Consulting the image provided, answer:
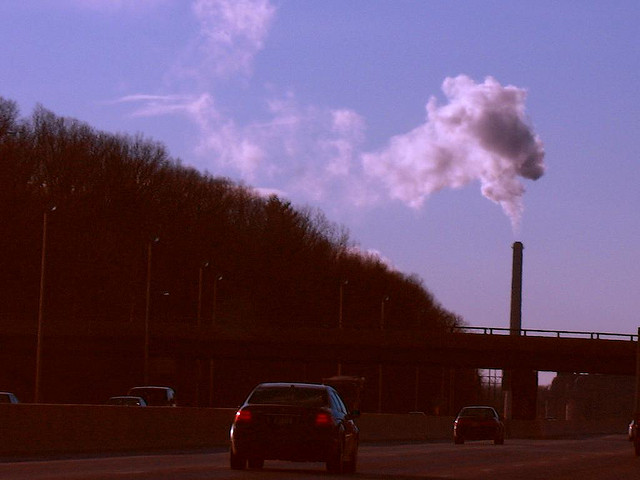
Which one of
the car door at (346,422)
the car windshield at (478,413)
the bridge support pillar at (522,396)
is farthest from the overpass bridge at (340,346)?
the car door at (346,422)

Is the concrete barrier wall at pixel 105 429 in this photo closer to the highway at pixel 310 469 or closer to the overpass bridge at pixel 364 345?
the highway at pixel 310 469

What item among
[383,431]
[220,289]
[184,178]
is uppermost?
[184,178]

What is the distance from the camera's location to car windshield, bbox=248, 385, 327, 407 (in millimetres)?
23797

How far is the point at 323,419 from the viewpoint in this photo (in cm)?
2347

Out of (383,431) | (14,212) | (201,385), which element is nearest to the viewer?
(383,431)

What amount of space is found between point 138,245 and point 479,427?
187ft

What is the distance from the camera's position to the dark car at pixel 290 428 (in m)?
23.4

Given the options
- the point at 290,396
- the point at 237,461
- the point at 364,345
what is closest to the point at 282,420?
the point at 290,396

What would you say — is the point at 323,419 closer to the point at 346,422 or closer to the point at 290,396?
the point at 290,396

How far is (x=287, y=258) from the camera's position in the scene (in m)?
128

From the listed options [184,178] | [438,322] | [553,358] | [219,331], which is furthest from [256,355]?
[438,322]

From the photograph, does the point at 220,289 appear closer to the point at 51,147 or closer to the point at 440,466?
the point at 51,147

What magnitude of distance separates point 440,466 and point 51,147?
8200 cm

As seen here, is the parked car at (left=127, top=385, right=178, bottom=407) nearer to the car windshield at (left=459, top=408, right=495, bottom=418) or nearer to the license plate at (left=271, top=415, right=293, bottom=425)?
the car windshield at (left=459, top=408, right=495, bottom=418)
